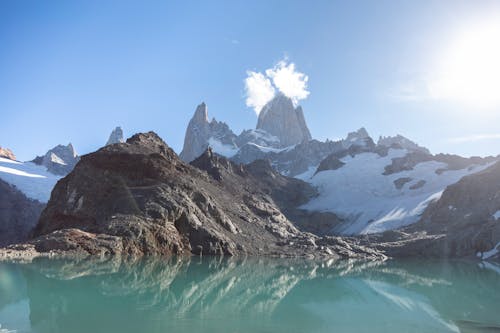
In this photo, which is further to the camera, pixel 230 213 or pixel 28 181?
pixel 28 181

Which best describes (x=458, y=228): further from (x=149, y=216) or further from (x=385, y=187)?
(x=385, y=187)

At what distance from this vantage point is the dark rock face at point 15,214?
130125 mm

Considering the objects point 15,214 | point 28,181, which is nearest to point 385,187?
point 15,214

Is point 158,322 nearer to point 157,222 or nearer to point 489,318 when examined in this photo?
point 489,318

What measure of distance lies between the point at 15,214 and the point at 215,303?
138 meters

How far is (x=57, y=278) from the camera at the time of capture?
96.9 ft

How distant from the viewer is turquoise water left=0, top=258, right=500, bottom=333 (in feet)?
61.1

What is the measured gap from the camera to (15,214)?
141m

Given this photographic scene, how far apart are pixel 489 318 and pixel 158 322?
18253 millimetres

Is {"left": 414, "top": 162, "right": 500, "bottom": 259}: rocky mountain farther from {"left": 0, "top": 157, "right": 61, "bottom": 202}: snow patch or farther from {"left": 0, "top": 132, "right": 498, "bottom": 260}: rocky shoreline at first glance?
{"left": 0, "top": 157, "right": 61, "bottom": 202}: snow patch

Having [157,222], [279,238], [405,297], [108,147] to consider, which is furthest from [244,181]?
[405,297]

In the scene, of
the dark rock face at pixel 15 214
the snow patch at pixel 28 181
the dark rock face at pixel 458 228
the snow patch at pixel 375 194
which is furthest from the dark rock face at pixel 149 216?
the snow patch at pixel 28 181

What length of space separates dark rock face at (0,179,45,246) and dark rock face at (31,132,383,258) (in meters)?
62.5

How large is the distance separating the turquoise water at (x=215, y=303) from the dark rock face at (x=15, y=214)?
338 feet
